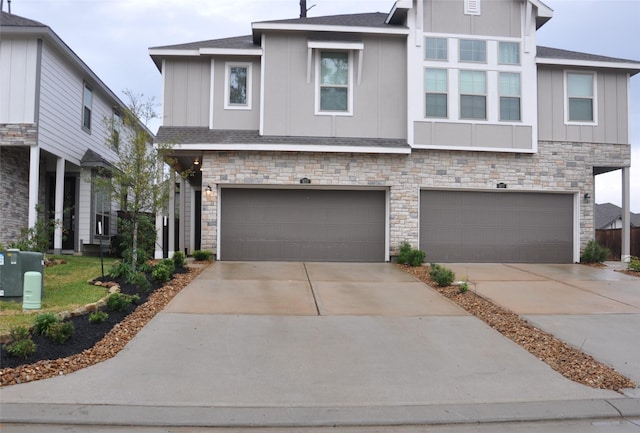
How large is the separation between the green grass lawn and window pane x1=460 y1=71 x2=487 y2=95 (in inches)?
427

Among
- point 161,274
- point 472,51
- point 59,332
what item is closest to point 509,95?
point 472,51

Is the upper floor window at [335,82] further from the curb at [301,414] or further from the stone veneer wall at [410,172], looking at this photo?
the curb at [301,414]

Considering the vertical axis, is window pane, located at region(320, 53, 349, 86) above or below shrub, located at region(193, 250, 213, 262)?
above

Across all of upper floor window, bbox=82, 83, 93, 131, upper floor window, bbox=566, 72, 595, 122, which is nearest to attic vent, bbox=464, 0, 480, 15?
upper floor window, bbox=566, 72, 595, 122

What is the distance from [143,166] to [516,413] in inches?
319

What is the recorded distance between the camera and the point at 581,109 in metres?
14.9

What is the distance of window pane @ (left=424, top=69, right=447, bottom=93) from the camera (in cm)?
1417

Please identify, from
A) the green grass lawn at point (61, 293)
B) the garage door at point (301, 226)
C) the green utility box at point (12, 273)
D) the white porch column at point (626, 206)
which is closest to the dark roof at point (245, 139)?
the garage door at point (301, 226)

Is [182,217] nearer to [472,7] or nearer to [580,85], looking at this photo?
[472,7]

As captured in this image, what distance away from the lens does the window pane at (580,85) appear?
1490cm

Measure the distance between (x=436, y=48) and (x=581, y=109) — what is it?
4.89 m

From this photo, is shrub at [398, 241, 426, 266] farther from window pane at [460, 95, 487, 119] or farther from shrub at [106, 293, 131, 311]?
shrub at [106, 293, 131, 311]

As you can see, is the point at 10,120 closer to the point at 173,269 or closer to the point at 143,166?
the point at 143,166

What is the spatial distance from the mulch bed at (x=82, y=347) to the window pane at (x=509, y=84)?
1130cm
